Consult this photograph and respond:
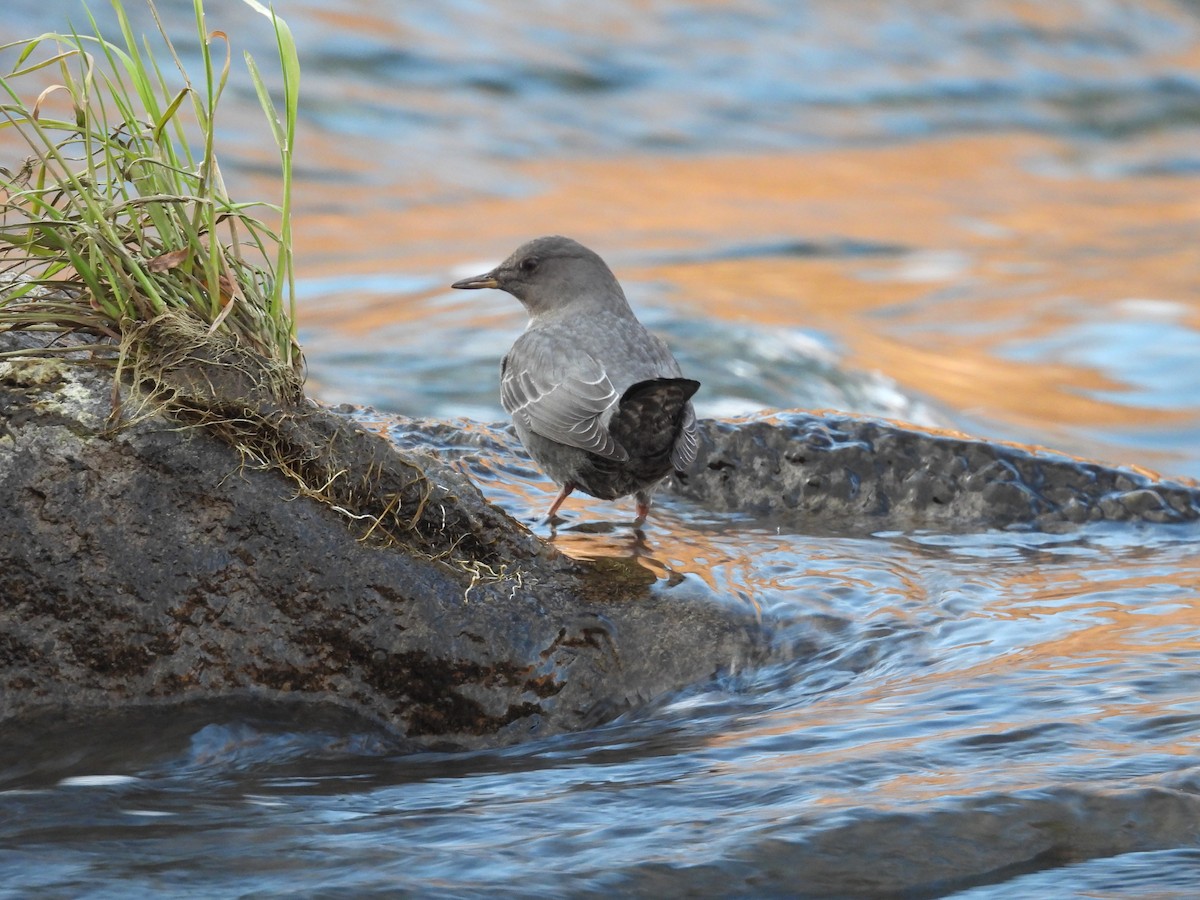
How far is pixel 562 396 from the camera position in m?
5.27

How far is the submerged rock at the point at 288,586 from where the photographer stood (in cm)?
366

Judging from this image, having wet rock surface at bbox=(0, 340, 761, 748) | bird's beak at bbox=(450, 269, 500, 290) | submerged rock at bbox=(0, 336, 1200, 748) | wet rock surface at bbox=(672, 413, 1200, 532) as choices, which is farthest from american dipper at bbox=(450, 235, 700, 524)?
wet rock surface at bbox=(0, 340, 761, 748)

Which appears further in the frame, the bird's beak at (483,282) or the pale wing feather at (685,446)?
the bird's beak at (483,282)

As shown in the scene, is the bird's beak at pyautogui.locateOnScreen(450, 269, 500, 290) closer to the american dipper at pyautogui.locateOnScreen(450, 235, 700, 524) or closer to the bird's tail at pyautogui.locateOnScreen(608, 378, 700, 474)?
the american dipper at pyautogui.locateOnScreen(450, 235, 700, 524)

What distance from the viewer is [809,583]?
484cm

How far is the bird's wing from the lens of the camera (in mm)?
5070

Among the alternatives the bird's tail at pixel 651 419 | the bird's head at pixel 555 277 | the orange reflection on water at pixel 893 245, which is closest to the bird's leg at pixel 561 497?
the bird's tail at pixel 651 419

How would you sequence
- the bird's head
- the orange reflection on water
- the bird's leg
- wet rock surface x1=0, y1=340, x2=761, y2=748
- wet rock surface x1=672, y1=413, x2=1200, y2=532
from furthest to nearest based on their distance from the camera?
the orange reflection on water
the bird's head
wet rock surface x1=672, y1=413, x2=1200, y2=532
the bird's leg
wet rock surface x1=0, y1=340, x2=761, y2=748

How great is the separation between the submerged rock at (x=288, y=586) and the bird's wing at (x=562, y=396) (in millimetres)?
787

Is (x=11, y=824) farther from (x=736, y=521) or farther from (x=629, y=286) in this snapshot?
(x=629, y=286)

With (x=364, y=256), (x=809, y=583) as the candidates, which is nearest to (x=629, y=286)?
(x=364, y=256)

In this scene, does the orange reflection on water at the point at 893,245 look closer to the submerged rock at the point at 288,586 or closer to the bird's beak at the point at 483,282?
the bird's beak at the point at 483,282

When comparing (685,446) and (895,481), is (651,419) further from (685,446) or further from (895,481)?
(895,481)

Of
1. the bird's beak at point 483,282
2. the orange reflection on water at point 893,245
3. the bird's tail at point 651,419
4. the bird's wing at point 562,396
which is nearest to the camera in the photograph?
the bird's tail at point 651,419
